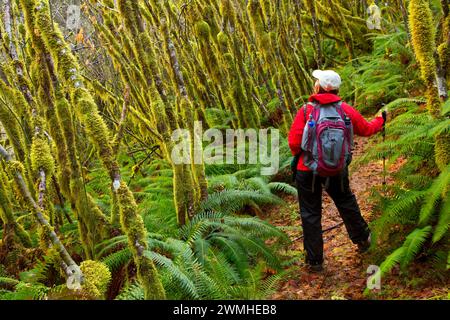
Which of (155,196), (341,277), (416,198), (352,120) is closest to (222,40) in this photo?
(155,196)

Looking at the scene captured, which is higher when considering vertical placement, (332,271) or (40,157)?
(40,157)

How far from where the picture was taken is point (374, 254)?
398 centimetres

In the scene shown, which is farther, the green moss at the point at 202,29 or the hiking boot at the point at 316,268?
the green moss at the point at 202,29

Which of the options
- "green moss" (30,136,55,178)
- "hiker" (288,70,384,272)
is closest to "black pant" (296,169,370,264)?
"hiker" (288,70,384,272)

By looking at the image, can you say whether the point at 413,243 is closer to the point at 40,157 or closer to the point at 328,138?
the point at 328,138

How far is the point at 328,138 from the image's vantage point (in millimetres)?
3730

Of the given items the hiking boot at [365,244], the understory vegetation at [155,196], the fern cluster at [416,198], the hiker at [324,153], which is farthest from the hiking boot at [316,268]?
the fern cluster at [416,198]

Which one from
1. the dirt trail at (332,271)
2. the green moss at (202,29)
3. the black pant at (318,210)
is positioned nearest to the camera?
the dirt trail at (332,271)

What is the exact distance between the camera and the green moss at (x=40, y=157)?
12.7 feet

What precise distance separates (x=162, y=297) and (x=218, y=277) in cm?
88

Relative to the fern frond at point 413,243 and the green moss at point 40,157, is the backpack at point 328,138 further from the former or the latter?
the green moss at point 40,157

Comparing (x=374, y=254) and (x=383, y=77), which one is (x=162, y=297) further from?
(x=383, y=77)

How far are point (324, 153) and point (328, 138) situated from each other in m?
0.15

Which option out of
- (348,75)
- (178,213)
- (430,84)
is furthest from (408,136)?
(348,75)
